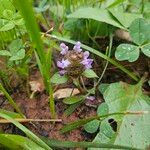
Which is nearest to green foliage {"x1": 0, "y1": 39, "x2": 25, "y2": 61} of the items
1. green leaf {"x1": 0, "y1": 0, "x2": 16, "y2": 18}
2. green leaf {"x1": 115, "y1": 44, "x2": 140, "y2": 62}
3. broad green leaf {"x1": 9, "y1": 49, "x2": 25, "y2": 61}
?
broad green leaf {"x1": 9, "y1": 49, "x2": 25, "y2": 61}

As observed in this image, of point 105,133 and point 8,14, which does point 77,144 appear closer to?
point 105,133

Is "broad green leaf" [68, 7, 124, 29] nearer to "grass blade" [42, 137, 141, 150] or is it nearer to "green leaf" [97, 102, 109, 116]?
"green leaf" [97, 102, 109, 116]

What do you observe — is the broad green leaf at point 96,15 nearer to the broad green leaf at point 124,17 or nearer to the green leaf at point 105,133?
the broad green leaf at point 124,17

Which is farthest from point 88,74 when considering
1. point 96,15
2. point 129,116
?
point 96,15

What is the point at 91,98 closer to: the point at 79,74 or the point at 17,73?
the point at 79,74

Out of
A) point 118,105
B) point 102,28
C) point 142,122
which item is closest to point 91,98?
point 118,105
